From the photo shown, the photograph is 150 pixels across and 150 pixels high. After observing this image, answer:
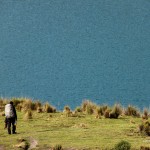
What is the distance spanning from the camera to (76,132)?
25.6 meters

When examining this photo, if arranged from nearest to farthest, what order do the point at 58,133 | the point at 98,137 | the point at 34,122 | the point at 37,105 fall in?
the point at 98,137, the point at 58,133, the point at 34,122, the point at 37,105

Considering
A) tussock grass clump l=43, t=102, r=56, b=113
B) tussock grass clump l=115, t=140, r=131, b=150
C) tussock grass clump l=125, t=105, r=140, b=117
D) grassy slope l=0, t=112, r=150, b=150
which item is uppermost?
tussock grass clump l=43, t=102, r=56, b=113

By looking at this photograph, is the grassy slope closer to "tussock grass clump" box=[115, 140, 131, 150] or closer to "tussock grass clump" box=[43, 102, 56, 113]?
"tussock grass clump" box=[115, 140, 131, 150]

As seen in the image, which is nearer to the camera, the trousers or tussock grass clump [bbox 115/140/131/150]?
tussock grass clump [bbox 115/140/131/150]

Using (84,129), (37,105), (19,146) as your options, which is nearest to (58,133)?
(84,129)

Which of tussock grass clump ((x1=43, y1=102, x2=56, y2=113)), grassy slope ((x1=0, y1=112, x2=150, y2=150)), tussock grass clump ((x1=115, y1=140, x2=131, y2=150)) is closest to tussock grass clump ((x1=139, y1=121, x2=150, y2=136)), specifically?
grassy slope ((x1=0, y1=112, x2=150, y2=150))

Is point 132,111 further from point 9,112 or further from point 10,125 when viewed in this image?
point 10,125

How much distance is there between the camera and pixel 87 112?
34.9 meters

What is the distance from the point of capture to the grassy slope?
74.2 ft

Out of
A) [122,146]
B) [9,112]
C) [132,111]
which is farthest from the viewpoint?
[132,111]

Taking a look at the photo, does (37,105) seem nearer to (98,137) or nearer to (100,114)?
(100,114)

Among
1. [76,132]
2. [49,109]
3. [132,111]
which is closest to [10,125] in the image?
[76,132]

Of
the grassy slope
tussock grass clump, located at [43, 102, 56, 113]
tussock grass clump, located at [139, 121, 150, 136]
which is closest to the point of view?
the grassy slope

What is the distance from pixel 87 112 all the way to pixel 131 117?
9.54 ft
